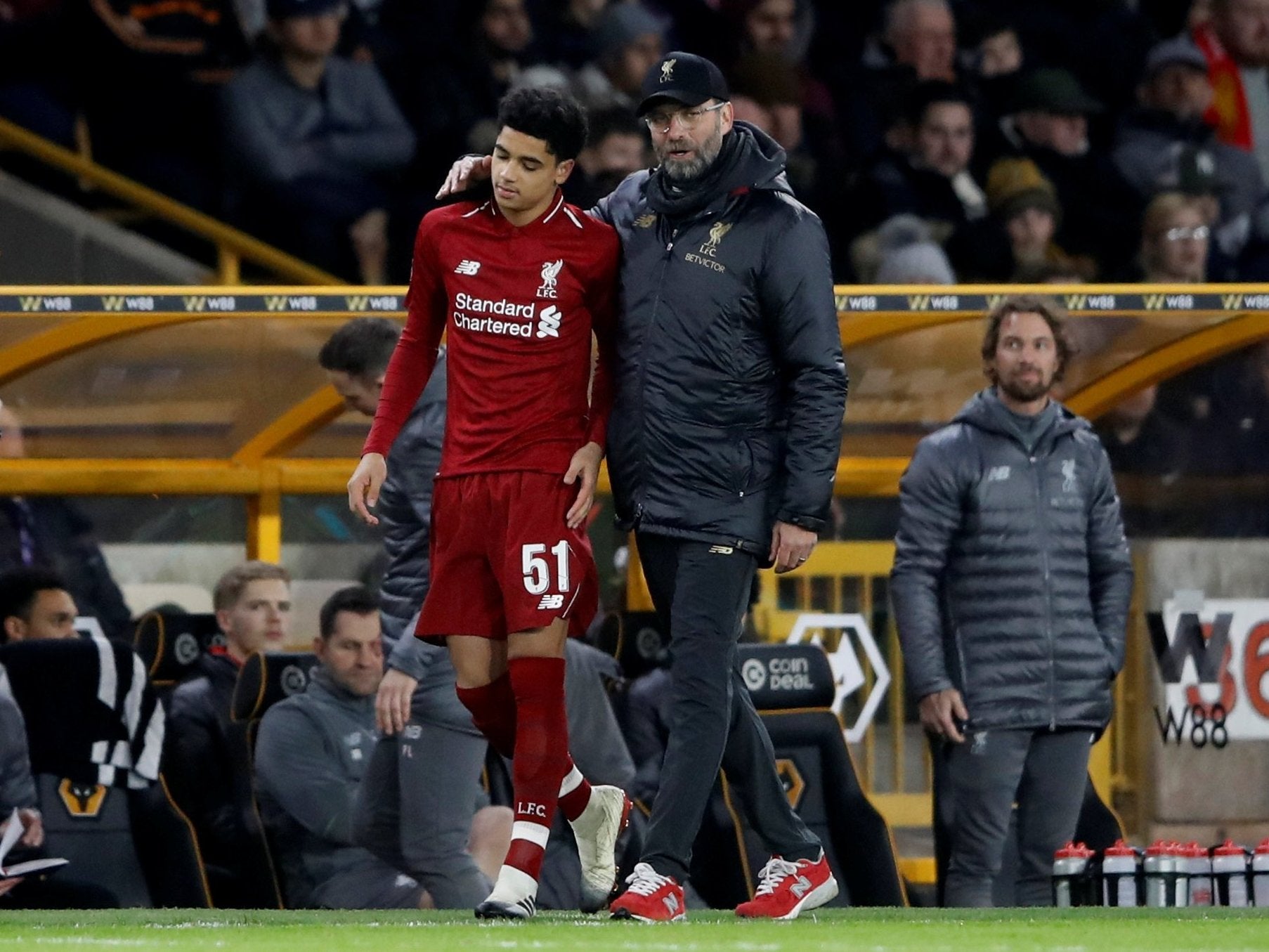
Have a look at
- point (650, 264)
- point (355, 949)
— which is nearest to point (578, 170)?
point (650, 264)

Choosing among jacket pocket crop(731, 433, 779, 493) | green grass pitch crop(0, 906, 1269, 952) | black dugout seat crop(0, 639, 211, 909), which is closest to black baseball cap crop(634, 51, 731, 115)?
jacket pocket crop(731, 433, 779, 493)

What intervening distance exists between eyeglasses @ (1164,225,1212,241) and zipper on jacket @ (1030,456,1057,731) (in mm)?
5044

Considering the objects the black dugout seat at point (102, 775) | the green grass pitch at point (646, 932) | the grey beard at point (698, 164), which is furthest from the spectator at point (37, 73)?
the grey beard at point (698, 164)

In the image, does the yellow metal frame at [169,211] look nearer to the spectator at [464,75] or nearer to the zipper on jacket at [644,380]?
the spectator at [464,75]

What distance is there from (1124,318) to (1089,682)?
197 cm

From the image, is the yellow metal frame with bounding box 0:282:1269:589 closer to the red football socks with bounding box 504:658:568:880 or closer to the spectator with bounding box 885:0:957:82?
the red football socks with bounding box 504:658:568:880

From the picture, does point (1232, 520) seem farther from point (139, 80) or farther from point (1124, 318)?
point (139, 80)

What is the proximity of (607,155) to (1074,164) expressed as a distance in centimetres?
311

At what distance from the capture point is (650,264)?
597 centimetres

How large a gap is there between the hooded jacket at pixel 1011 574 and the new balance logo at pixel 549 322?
2.13m

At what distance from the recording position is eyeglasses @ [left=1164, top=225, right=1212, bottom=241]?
1254cm

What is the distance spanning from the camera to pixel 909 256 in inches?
472

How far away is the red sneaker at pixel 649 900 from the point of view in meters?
5.74

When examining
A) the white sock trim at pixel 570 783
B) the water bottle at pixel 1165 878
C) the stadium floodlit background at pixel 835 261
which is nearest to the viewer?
the white sock trim at pixel 570 783
